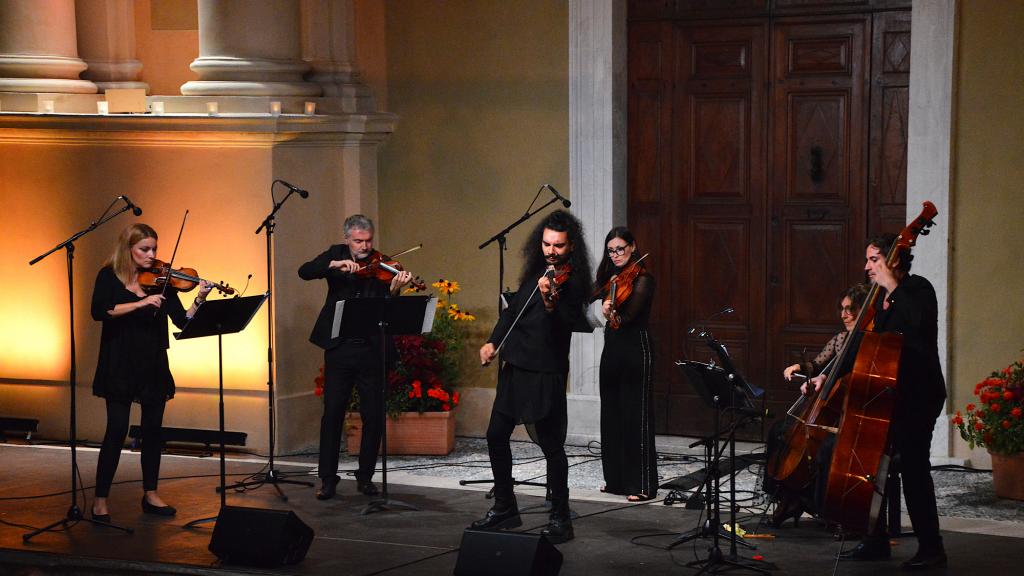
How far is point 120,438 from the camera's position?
776cm

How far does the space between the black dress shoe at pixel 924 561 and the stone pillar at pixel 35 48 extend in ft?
21.9

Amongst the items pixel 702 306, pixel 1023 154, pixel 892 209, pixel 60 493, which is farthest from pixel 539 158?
pixel 60 493

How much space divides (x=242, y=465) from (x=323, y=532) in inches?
76.0

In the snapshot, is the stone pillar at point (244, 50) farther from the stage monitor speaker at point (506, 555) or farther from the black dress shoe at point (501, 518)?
the stage monitor speaker at point (506, 555)

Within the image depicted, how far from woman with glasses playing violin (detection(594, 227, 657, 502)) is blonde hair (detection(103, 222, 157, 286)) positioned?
2478mm

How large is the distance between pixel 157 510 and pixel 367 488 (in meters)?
1.19

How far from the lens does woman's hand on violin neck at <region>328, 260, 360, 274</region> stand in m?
8.14

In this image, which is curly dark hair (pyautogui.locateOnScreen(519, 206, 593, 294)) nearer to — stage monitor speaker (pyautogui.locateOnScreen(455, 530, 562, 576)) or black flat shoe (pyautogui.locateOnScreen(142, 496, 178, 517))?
stage monitor speaker (pyautogui.locateOnScreen(455, 530, 562, 576))

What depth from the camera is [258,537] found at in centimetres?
677

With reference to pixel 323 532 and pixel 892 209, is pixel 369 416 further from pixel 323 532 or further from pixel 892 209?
pixel 892 209

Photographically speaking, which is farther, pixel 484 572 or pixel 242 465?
pixel 242 465

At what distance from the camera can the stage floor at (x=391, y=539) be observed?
6840 millimetres

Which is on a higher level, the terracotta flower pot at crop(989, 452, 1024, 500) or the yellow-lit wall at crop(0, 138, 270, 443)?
the yellow-lit wall at crop(0, 138, 270, 443)

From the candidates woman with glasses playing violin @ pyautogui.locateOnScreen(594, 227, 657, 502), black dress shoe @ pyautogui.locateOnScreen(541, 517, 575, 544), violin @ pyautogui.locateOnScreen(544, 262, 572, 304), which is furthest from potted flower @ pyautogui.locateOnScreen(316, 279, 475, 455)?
violin @ pyautogui.locateOnScreen(544, 262, 572, 304)
